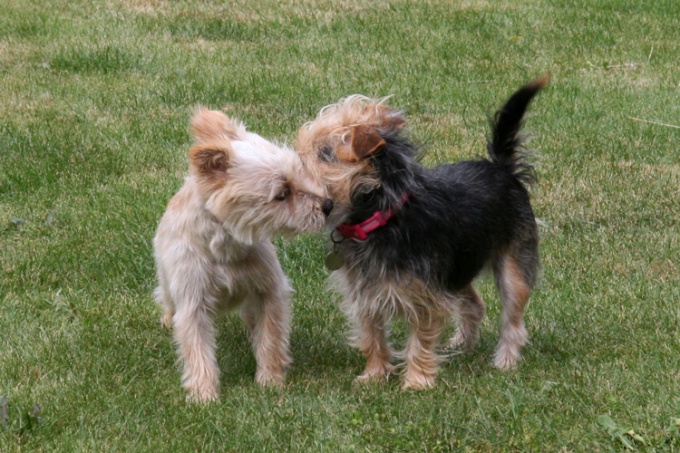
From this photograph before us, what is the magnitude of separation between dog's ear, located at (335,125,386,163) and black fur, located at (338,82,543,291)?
9 cm

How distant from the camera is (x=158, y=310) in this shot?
6.11 metres

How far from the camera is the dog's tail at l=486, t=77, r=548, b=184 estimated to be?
538 cm

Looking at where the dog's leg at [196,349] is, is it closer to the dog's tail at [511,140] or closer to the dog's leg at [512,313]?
the dog's leg at [512,313]

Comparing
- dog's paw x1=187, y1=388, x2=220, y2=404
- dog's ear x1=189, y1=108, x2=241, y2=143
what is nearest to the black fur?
dog's ear x1=189, y1=108, x2=241, y2=143

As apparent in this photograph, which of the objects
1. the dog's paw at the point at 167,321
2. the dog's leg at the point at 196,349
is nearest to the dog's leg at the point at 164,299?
the dog's paw at the point at 167,321

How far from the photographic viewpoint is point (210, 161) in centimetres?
464

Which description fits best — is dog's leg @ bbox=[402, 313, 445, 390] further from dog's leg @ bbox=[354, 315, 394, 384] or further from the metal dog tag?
the metal dog tag

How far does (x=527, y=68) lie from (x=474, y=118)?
6.21 feet

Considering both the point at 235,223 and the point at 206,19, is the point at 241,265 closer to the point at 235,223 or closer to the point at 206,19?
the point at 235,223

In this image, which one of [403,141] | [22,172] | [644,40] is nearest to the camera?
[403,141]

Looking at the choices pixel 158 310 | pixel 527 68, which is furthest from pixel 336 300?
pixel 527 68

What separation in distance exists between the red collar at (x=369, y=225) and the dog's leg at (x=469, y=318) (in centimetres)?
117

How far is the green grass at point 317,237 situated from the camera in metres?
4.53

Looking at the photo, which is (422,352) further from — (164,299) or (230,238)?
(164,299)
